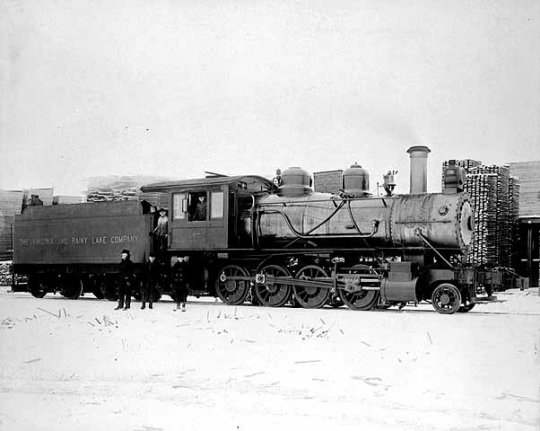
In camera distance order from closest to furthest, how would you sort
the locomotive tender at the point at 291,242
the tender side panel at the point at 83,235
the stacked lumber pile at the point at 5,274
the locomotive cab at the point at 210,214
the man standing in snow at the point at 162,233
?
the locomotive tender at the point at 291,242 → the locomotive cab at the point at 210,214 → the man standing in snow at the point at 162,233 → the tender side panel at the point at 83,235 → the stacked lumber pile at the point at 5,274

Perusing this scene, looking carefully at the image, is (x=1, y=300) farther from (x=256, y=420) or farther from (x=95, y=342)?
(x=256, y=420)

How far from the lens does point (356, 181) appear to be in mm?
13641

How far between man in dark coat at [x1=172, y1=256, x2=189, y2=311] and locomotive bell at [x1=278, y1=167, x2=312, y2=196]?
2.79 meters

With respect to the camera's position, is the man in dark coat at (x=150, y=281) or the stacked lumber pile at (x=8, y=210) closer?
the man in dark coat at (x=150, y=281)

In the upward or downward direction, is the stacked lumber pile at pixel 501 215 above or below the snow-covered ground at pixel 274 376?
above

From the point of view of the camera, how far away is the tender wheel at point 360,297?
1245 centimetres

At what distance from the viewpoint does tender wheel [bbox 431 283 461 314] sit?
11570 millimetres

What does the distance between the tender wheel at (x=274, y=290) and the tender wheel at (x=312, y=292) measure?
0.25m

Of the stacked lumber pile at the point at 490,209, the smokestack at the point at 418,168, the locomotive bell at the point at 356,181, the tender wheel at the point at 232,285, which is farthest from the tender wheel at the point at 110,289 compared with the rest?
the stacked lumber pile at the point at 490,209

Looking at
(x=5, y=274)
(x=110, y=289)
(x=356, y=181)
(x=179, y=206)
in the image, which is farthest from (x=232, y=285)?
(x=5, y=274)

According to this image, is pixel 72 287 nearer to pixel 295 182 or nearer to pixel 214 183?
pixel 214 183

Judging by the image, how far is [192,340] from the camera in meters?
8.60

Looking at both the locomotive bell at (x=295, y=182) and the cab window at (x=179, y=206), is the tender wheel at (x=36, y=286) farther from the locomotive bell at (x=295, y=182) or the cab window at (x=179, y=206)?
the locomotive bell at (x=295, y=182)

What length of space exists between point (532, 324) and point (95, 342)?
6.24 metres
